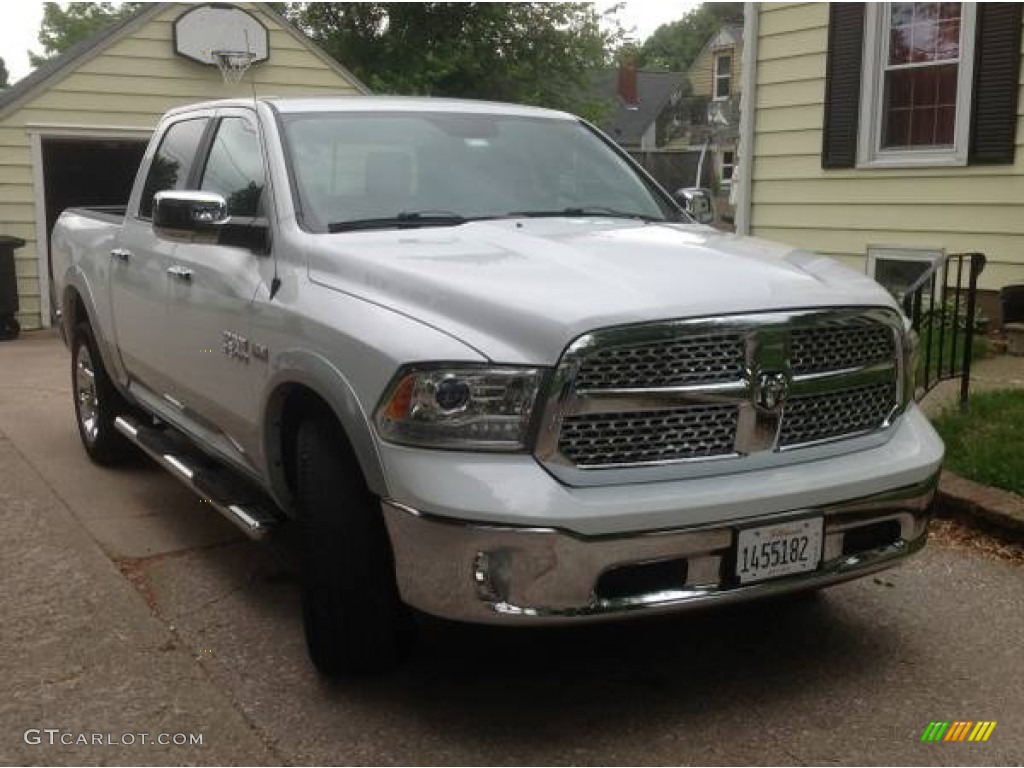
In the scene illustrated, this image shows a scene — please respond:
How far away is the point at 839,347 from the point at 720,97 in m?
40.9

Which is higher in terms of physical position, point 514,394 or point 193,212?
point 193,212

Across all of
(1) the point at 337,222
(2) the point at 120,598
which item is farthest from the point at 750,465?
(2) the point at 120,598

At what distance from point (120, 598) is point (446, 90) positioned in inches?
900

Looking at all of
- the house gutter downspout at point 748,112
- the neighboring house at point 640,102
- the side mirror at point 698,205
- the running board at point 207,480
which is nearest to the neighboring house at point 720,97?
the neighboring house at point 640,102

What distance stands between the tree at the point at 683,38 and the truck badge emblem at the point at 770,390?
251ft

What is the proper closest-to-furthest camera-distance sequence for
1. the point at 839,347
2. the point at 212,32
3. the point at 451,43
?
the point at 839,347 < the point at 212,32 < the point at 451,43

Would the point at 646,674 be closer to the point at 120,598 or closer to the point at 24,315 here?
the point at 120,598

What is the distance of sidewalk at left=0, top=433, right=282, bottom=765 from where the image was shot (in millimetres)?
3094

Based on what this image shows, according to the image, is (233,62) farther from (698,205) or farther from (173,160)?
(698,205)

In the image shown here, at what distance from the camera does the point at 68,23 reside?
49781mm

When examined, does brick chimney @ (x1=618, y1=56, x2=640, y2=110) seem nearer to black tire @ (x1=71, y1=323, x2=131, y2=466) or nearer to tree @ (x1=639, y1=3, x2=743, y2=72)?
tree @ (x1=639, y1=3, x2=743, y2=72)

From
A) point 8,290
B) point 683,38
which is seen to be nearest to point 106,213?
point 8,290

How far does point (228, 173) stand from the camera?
4.54 metres

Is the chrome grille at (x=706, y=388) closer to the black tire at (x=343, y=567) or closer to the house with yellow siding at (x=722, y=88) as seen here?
the black tire at (x=343, y=567)
